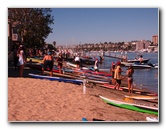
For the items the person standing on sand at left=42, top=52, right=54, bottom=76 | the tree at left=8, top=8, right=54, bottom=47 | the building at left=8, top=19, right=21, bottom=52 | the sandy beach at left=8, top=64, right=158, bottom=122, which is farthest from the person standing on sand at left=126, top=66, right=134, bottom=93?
the building at left=8, top=19, right=21, bottom=52

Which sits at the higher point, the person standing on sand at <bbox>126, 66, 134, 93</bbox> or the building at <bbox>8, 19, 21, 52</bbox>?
the building at <bbox>8, 19, 21, 52</bbox>

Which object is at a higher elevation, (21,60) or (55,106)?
(21,60)

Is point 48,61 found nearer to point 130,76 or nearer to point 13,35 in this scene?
point 13,35

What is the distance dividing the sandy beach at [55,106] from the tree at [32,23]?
759 mm

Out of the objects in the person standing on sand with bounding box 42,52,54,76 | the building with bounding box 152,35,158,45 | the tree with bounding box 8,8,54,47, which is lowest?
the person standing on sand with bounding box 42,52,54,76

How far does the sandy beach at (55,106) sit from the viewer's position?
4469 millimetres

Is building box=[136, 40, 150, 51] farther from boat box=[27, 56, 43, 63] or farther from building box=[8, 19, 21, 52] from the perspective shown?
boat box=[27, 56, 43, 63]

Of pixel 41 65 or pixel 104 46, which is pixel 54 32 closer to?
pixel 104 46

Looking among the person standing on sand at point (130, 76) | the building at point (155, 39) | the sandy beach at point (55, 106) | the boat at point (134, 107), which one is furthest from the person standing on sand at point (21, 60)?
the building at point (155, 39)

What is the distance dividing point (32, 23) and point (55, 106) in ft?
5.88

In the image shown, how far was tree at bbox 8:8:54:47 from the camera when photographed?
16.2ft

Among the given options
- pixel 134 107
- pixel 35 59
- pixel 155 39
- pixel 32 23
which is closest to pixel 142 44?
pixel 155 39

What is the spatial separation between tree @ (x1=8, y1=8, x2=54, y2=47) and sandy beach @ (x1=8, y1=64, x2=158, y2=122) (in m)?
0.76

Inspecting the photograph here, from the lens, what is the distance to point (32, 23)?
18.1 ft
